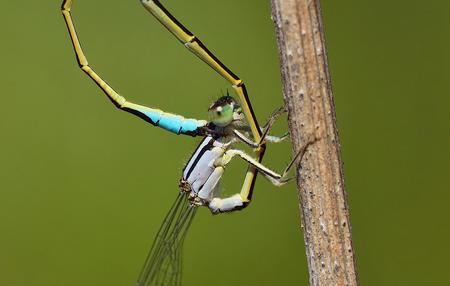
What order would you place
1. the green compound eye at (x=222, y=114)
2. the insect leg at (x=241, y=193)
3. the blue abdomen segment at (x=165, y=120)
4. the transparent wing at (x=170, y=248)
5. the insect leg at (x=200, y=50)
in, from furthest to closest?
the transparent wing at (x=170, y=248) < the blue abdomen segment at (x=165, y=120) < the green compound eye at (x=222, y=114) < the insect leg at (x=241, y=193) < the insect leg at (x=200, y=50)

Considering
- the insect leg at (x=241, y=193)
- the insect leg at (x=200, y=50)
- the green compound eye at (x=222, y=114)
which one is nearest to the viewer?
the insect leg at (x=200, y=50)

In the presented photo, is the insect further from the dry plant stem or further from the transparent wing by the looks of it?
the dry plant stem

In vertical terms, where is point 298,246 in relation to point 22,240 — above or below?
above

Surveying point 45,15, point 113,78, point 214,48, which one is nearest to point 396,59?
point 214,48

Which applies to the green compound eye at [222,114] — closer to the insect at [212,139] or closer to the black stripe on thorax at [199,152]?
the insect at [212,139]

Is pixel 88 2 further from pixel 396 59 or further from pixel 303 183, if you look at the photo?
pixel 303 183

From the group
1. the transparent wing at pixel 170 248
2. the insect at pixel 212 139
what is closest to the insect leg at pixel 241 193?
the insect at pixel 212 139

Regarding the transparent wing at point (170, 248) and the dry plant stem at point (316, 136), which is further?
the transparent wing at point (170, 248)
